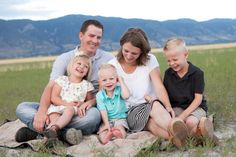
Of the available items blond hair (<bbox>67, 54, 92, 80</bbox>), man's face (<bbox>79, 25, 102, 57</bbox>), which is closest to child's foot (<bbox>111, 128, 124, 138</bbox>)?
blond hair (<bbox>67, 54, 92, 80</bbox>)

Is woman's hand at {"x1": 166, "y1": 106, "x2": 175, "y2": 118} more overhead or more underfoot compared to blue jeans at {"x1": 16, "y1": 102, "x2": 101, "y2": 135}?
more overhead

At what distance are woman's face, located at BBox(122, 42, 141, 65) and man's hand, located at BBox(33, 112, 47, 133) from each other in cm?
121

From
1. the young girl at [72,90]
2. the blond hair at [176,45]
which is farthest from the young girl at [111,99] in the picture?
the blond hair at [176,45]

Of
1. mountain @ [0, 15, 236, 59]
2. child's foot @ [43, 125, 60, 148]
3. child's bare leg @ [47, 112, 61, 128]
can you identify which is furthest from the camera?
mountain @ [0, 15, 236, 59]

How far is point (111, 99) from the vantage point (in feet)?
19.9

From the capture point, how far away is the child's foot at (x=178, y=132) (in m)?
5.13

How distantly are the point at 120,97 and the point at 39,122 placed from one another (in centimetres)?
101

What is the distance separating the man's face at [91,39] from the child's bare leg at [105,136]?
121cm

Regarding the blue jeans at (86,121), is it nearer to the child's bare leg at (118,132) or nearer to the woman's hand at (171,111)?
the child's bare leg at (118,132)

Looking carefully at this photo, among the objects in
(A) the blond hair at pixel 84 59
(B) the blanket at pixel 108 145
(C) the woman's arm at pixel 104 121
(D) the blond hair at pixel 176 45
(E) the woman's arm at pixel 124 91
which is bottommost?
(B) the blanket at pixel 108 145

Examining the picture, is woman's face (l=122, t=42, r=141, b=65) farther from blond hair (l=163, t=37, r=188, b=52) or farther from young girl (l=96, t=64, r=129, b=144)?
blond hair (l=163, t=37, r=188, b=52)

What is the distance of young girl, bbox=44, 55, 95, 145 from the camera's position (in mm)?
6023

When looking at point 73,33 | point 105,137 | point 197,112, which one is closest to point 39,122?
point 105,137

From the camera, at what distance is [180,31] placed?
507ft
